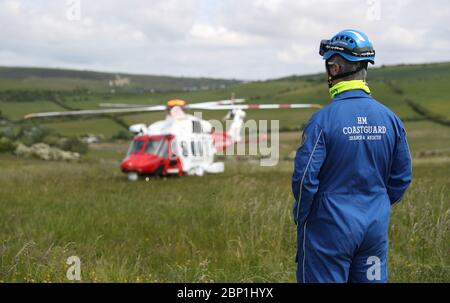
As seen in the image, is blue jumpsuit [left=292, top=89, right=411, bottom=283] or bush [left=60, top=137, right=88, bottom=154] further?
bush [left=60, top=137, right=88, bottom=154]

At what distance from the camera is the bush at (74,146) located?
1564 inches

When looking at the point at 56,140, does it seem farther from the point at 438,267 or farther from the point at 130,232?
the point at 438,267

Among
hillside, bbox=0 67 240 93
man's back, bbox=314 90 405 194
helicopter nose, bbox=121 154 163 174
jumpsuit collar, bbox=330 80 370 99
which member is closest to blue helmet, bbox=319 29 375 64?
jumpsuit collar, bbox=330 80 370 99

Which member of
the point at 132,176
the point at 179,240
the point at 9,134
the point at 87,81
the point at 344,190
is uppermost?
the point at 87,81

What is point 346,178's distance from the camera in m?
3.69

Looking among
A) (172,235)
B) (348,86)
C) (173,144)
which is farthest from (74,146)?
(348,86)

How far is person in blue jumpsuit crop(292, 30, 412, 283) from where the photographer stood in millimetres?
3635

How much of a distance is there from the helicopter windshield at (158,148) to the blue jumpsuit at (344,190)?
50.1 ft

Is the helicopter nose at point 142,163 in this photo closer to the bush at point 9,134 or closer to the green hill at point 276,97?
the bush at point 9,134

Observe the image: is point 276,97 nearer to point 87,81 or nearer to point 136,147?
point 87,81

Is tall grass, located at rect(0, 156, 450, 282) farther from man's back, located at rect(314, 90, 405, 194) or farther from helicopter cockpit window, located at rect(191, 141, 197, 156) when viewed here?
helicopter cockpit window, located at rect(191, 141, 197, 156)

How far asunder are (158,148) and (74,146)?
75.4 ft
